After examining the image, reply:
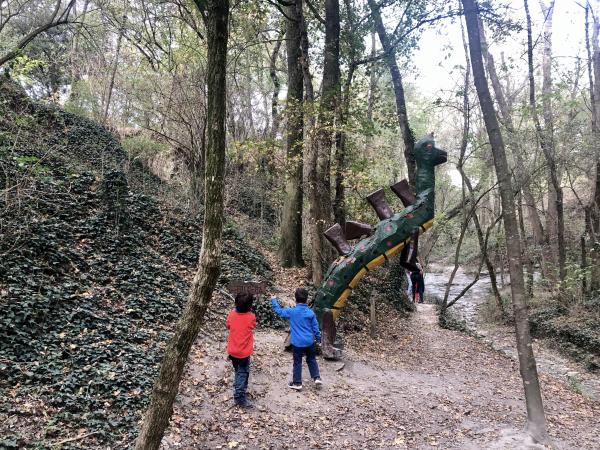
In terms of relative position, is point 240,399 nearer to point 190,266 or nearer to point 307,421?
point 307,421

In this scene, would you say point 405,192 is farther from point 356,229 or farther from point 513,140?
point 513,140

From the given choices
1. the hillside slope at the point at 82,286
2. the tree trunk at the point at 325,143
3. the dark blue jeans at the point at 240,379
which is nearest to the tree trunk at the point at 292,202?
the hillside slope at the point at 82,286

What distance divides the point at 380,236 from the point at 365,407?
3.51 m

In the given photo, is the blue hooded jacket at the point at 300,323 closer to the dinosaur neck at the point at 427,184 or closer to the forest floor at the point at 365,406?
the forest floor at the point at 365,406

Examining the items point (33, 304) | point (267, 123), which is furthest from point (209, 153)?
point (267, 123)

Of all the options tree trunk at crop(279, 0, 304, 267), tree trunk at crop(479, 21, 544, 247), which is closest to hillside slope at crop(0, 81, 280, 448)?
tree trunk at crop(279, 0, 304, 267)

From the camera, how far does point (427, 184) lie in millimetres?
9438

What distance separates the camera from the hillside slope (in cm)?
536

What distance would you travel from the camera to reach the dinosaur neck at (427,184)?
9365 millimetres

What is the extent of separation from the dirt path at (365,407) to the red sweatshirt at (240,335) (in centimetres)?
84

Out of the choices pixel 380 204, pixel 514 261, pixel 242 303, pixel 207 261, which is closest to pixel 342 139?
pixel 380 204

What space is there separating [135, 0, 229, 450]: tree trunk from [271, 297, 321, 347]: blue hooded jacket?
317 cm

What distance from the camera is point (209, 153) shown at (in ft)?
15.1

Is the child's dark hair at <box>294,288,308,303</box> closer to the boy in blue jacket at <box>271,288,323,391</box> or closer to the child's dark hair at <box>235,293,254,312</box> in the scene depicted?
the boy in blue jacket at <box>271,288,323,391</box>
